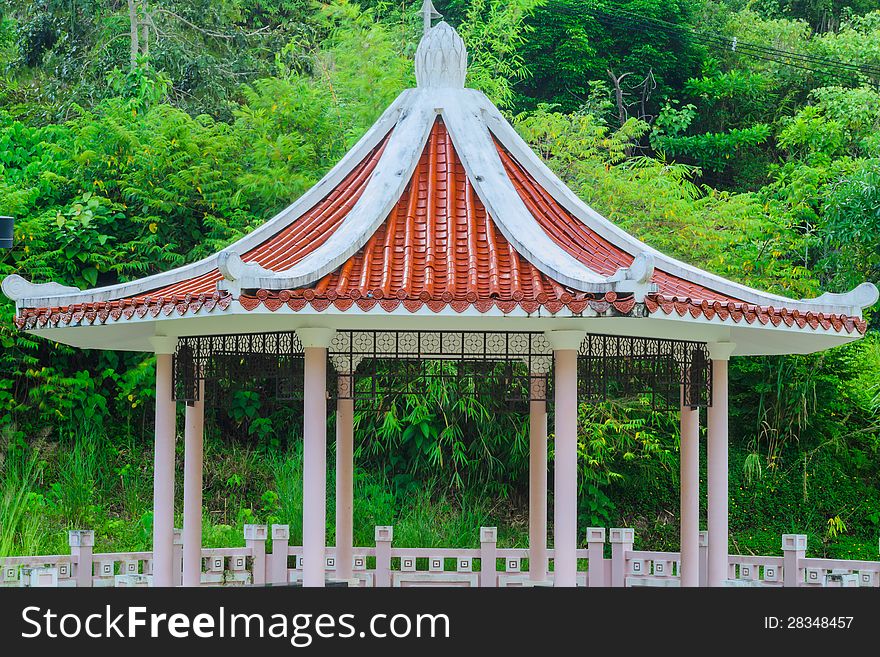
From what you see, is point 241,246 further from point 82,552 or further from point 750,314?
point 82,552

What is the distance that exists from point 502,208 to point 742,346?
3.34m

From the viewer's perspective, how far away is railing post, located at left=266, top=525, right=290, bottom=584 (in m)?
14.1

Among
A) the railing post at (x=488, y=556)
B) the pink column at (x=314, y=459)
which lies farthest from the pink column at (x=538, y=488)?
the pink column at (x=314, y=459)

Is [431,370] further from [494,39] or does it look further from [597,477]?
[494,39]

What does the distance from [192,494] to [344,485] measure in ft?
7.02

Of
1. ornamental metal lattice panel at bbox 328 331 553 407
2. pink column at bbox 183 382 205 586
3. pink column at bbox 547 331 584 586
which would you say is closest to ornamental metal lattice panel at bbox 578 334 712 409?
ornamental metal lattice panel at bbox 328 331 553 407

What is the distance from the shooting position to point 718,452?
1114cm

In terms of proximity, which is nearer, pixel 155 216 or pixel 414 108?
pixel 414 108

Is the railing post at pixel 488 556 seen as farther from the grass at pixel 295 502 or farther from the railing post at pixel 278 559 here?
the grass at pixel 295 502

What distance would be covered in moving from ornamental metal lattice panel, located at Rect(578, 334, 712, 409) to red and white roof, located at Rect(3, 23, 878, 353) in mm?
287

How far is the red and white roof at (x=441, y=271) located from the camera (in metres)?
8.92

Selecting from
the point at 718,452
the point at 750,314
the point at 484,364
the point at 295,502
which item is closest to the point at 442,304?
the point at 484,364

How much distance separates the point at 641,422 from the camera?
19.2 m
